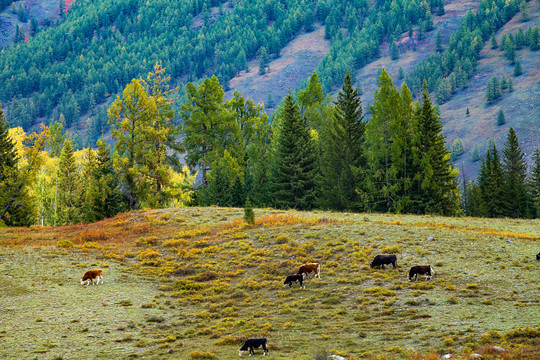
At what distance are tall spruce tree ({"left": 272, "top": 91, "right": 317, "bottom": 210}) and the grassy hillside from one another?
732 inches

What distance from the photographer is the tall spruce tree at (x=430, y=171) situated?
49.1 meters

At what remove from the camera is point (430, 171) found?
160 ft

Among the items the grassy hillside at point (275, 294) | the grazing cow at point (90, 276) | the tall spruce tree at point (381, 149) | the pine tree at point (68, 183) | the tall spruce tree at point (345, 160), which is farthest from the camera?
the pine tree at point (68, 183)

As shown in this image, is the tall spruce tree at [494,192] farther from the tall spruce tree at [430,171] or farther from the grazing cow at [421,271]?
the grazing cow at [421,271]

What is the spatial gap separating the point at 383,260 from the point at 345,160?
30.8 m

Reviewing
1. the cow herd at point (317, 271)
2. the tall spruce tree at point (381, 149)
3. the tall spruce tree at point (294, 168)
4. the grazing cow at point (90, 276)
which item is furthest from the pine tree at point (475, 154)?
the grazing cow at point (90, 276)

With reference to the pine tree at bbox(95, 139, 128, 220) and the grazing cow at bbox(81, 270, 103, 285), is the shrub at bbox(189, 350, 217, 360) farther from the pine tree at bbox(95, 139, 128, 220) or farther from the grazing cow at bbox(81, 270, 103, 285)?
the pine tree at bbox(95, 139, 128, 220)

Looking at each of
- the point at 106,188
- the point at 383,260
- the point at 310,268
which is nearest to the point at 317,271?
the point at 310,268

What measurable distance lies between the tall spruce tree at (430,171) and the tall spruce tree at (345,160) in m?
6.58

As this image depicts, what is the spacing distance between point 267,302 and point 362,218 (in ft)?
61.4

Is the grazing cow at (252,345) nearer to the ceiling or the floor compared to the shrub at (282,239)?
nearer to the floor

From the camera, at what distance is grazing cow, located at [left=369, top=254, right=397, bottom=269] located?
23.8 metres

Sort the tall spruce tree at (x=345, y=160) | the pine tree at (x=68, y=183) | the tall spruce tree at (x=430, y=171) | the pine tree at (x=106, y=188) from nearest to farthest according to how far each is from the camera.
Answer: the tall spruce tree at (x=430, y=171) < the pine tree at (x=106, y=188) < the tall spruce tree at (x=345, y=160) < the pine tree at (x=68, y=183)

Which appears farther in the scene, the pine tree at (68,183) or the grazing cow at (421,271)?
the pine tree at (68,183)
